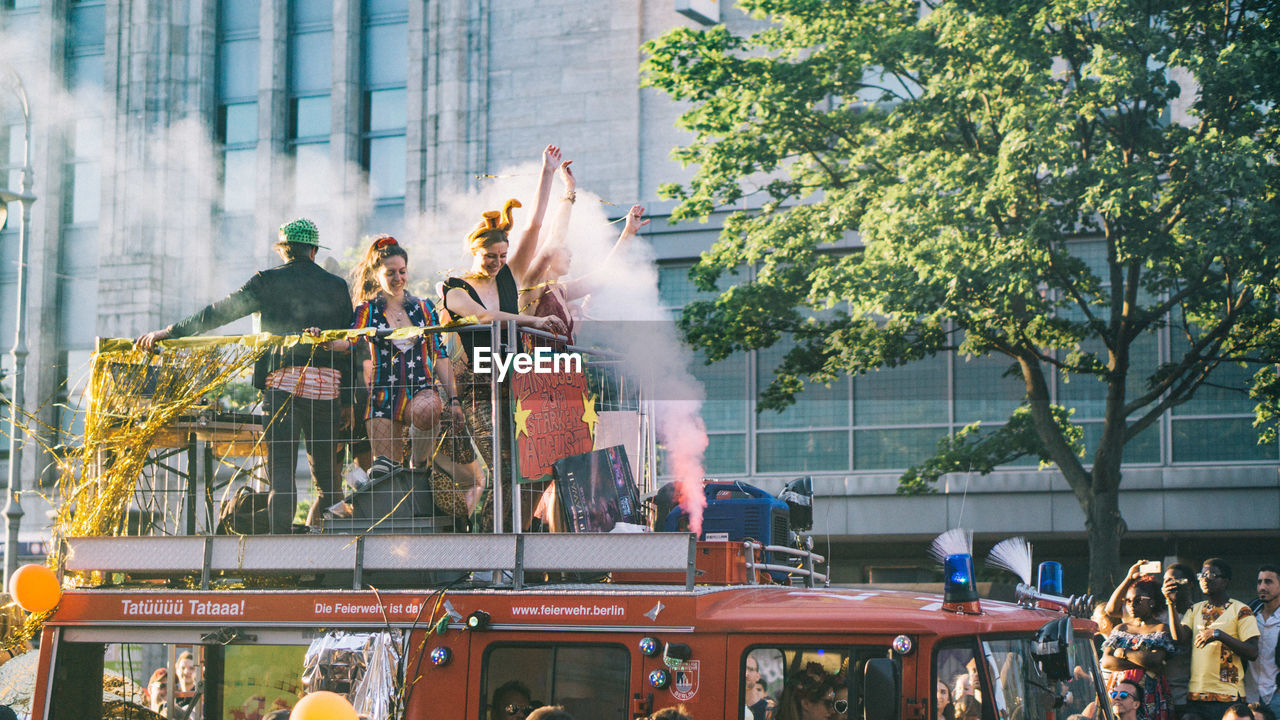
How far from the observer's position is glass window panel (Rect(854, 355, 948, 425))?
24438 mm

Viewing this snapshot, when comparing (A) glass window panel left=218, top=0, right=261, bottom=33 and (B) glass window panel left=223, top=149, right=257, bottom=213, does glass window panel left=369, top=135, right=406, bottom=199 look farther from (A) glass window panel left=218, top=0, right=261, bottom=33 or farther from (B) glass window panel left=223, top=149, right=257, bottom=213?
(A) glass window panel left=218, top=0, right=261, bottom=33

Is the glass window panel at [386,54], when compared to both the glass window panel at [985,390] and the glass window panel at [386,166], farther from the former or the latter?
the glass window panel at [985,390]

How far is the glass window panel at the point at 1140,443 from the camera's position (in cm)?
2372

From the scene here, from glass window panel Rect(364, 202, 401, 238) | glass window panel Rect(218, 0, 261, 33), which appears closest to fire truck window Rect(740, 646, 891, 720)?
glass window panel Rect(364, 202, 401, 238)

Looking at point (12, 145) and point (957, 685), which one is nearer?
point (957, 685)

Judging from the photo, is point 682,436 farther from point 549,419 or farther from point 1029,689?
point 1029,689

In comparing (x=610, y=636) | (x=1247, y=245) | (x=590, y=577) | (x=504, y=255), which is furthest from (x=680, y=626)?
(x=1247, y=245)

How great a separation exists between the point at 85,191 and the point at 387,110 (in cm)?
748

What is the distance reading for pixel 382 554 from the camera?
7113 mm

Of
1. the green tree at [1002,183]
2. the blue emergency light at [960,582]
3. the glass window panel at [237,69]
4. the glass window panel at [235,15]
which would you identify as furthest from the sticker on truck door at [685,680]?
the glass window panel at [235,15]

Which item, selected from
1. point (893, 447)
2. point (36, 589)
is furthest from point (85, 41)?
point (36, 589)

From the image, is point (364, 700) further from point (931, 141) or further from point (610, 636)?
point (931, 141)

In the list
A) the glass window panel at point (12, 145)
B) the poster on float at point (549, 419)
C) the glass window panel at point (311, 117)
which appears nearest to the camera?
the poster on float at point (549, 419)

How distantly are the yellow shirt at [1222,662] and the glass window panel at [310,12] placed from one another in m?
25.2
